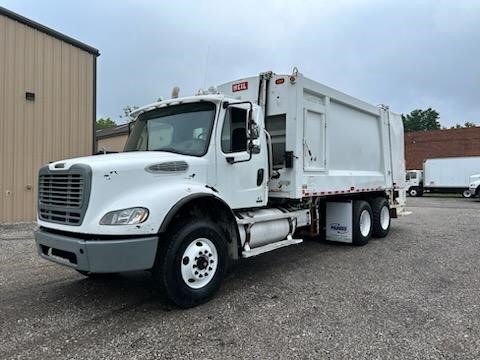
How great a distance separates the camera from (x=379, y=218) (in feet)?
31.1

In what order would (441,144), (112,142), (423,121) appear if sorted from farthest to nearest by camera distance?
(423,121), (441,144), (112,142)

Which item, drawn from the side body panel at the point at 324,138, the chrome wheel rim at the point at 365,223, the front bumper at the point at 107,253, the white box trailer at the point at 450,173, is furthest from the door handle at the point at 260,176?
the white box trailer at the point at 450,173

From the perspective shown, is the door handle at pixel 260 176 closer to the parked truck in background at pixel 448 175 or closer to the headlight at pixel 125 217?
the headlight at pixel 125 217

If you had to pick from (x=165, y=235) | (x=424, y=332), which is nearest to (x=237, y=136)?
(x=165, y=235)

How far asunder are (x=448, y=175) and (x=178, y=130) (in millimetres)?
29128

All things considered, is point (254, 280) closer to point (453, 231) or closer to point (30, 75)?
point (453, 231)

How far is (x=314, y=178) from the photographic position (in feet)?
23.2

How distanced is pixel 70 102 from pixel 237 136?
9.81 m

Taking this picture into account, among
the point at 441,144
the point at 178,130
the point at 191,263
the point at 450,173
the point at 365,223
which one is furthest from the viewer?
the point at 441,144

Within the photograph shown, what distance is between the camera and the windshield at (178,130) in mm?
5098

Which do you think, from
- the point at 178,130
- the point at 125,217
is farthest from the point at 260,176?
the point at 125,217

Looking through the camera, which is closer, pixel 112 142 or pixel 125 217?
pixel 125 217

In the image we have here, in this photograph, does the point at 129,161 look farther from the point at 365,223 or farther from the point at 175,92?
the point at 365,223

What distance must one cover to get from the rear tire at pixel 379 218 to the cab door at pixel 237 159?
4.71 meters
